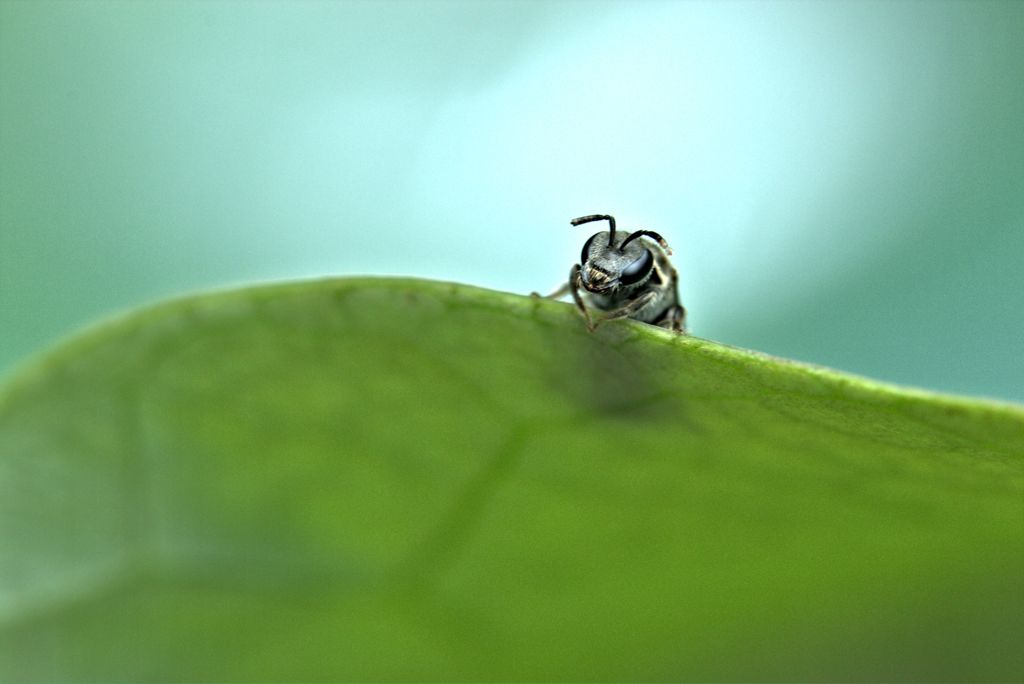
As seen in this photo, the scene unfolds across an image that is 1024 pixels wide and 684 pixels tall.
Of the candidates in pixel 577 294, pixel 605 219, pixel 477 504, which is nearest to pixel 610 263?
pixel 605 219

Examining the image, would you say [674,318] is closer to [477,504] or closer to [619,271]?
[619,271]

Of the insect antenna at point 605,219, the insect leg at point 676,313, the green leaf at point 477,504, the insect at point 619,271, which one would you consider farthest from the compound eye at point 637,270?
the green leaf at point 477,504

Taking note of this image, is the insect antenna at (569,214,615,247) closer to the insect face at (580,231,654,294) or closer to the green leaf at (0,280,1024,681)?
the insect face at (580,231,654,294)

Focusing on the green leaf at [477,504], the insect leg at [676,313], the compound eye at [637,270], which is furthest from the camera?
the insect leg at [676,313]

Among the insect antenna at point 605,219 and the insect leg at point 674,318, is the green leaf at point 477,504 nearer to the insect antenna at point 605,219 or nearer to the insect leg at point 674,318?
the insect antenna at point 605,219

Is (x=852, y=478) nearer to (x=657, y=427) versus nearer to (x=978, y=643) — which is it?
(x=657, y=427)
